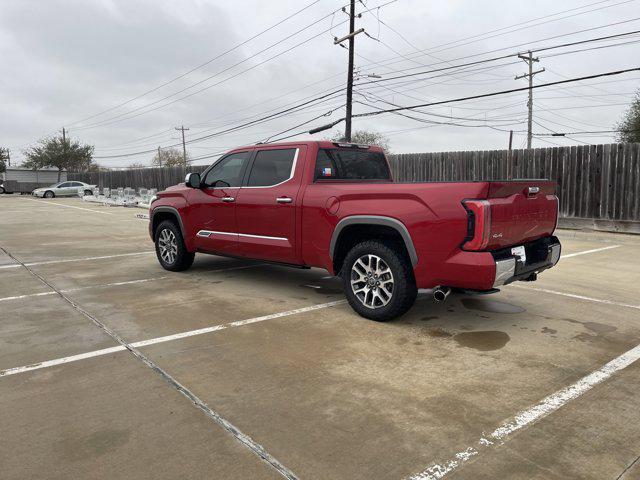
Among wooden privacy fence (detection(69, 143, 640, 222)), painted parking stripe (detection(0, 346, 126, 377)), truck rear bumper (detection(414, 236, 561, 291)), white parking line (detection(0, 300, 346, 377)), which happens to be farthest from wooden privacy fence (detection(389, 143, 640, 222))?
painted parking stripe (detection(0, 346, 126, 377))

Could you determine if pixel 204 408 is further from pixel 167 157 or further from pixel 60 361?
pixel 167 157

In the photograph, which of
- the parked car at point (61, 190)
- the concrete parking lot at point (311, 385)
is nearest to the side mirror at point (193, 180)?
the concrete parking lot at point (311, 385)

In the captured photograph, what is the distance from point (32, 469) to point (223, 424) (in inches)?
38.6

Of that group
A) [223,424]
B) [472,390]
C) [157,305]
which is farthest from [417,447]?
[157,305]

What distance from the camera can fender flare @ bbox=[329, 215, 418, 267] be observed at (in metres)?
4.52

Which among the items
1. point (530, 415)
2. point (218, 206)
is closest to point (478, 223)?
point (530, 415)

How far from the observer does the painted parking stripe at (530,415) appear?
2484 mm

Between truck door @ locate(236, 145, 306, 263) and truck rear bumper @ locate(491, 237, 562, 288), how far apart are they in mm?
2294

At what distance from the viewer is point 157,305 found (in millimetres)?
5586

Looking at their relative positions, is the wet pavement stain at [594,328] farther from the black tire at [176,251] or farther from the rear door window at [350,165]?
the black tire at [176,251]

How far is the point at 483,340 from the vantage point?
14.6 ft

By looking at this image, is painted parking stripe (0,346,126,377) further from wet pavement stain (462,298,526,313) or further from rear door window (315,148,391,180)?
wet pavement stain (462,298,526,313)

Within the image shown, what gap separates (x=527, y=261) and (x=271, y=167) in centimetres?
312

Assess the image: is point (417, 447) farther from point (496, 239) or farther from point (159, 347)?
point (159, 347)
